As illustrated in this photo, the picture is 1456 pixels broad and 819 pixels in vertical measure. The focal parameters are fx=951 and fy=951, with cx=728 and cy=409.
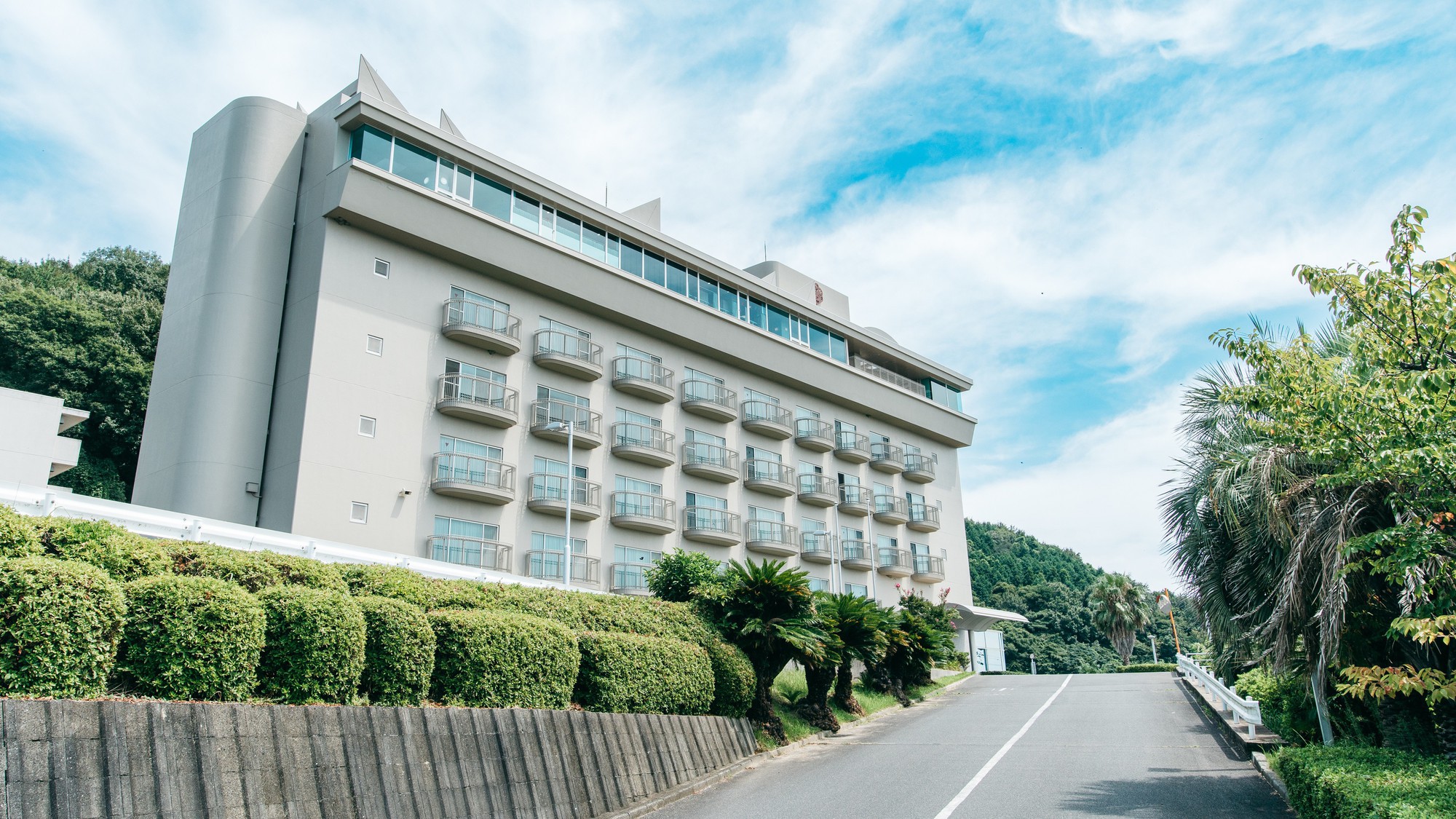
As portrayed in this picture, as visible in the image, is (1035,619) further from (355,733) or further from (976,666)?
(355,733)

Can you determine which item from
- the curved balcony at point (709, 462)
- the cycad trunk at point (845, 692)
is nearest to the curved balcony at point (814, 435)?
the curved balcony at point (709, 462)

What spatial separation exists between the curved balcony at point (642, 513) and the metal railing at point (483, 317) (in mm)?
7201

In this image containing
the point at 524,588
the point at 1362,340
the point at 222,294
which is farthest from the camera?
the point at 222,294

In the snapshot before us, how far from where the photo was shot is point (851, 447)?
4766 cm

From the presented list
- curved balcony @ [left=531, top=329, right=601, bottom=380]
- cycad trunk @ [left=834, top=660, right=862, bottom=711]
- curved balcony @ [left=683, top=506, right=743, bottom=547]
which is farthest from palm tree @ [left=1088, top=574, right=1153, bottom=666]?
curved balcony @ [left=531, top=329, right=601, bottom=380]

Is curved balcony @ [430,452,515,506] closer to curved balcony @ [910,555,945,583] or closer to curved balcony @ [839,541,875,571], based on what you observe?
curved balcony @ [839,541,875,571]

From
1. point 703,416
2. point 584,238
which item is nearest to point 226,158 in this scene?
point 584,238

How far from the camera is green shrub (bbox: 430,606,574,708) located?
12.2 m

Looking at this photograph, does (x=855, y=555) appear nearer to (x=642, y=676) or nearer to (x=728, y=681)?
(x=728, y=681)

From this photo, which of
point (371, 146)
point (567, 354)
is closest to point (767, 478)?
point (567, 354)

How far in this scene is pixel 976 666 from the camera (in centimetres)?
5662

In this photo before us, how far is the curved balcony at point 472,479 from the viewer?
2981cm

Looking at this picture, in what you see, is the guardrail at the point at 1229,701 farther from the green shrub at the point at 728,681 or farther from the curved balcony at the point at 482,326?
the curved balcony at the point at 482,326

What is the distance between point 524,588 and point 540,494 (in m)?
16.2
